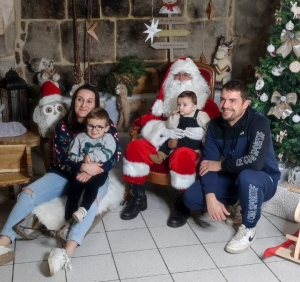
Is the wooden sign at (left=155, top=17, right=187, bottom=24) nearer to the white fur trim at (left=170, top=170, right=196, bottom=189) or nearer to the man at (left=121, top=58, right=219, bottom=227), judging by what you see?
the man at (left=121, top=58, right=219, bottom=227)

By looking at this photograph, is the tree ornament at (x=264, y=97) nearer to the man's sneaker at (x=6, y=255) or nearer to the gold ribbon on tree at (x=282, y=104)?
the gold ribbon on tree at (x=282, y=104)

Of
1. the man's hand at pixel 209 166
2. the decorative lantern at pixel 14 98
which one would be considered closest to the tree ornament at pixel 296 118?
the man's hand at pixel 209 166

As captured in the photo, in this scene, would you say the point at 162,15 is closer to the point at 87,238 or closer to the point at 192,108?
the point at 192,108

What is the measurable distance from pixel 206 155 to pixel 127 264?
Result: 2.74 feet

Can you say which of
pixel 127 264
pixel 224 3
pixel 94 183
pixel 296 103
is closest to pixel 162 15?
pixel 224 3

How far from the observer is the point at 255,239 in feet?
8.95

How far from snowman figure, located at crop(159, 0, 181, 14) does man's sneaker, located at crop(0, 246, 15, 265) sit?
261cm

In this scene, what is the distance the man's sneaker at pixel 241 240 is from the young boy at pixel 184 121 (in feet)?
2.13

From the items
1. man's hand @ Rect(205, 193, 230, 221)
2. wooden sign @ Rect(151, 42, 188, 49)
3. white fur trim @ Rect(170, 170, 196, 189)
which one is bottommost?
man's hand @ Rect(205, 193, 230, 221)

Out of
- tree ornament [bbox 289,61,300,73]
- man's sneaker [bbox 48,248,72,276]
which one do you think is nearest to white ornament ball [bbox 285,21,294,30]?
tree ornament [bbox 289,61,300,73]

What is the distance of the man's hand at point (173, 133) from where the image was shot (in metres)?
2.99

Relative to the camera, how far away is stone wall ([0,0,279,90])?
12.9ft

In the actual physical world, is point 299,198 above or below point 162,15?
below

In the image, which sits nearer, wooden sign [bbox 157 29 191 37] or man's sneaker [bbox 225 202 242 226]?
man's sneaker [bbox 225 202 242 226]
